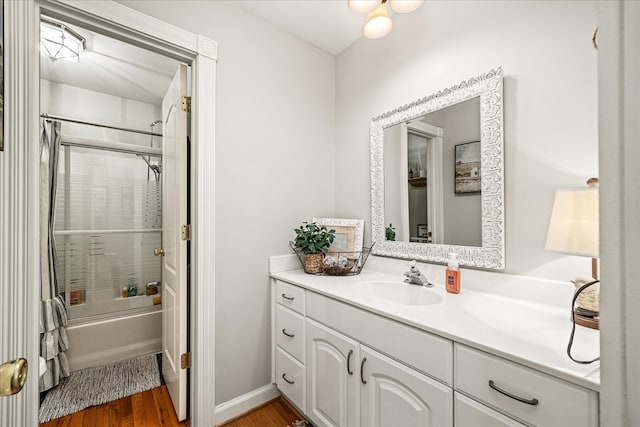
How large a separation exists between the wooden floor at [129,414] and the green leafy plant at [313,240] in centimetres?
122

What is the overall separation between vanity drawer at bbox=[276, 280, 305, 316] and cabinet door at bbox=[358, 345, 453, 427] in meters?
0.47

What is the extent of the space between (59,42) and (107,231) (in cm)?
155

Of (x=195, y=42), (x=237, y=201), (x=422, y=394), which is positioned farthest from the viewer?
(x=237, y=201)

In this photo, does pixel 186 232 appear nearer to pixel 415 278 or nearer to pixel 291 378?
pixel 291 378

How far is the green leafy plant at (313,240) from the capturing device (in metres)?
1.83

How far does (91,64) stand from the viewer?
2.35 m

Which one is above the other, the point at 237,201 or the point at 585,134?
the point at 585,134

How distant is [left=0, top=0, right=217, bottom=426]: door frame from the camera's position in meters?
0.69

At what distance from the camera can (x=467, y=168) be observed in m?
1.45

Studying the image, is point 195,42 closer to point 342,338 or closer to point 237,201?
point 237,201

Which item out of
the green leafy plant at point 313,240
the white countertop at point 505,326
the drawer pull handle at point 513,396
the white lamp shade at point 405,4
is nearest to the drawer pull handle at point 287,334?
the white countertop at point 505,326

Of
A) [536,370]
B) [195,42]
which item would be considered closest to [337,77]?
[195,42]

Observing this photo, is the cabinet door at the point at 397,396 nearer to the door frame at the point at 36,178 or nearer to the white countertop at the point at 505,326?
the white countertop at the point at 505,326

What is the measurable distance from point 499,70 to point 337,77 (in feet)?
4.05
